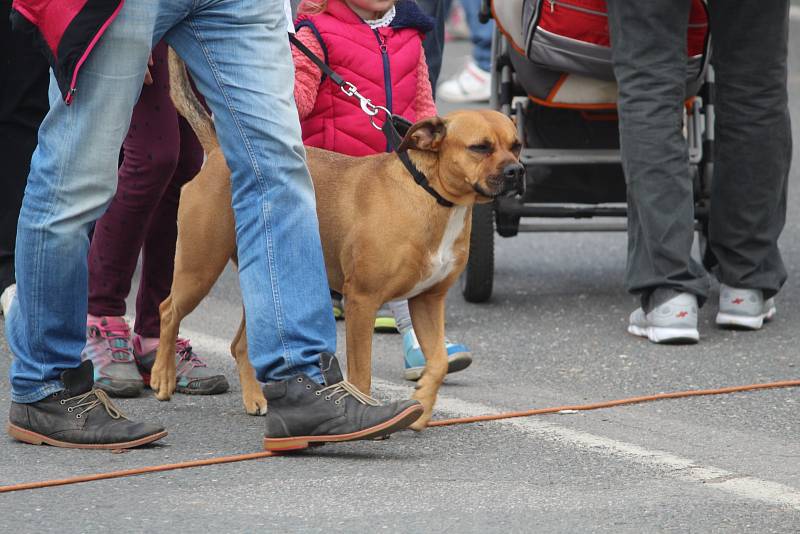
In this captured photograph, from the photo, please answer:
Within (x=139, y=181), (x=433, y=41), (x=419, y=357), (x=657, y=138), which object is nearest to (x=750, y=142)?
(x=657, y=138)

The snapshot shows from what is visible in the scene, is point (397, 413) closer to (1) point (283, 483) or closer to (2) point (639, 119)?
(1) point (283, 483)

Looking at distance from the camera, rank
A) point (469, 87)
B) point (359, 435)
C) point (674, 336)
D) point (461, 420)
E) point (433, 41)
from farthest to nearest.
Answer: point (469, 87)
point (433, 41)
point (674, 336)
point (461, 420)
point (359, 435)

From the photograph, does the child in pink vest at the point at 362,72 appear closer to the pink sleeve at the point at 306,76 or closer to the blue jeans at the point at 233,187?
the pink sleeve at the point at 306,76

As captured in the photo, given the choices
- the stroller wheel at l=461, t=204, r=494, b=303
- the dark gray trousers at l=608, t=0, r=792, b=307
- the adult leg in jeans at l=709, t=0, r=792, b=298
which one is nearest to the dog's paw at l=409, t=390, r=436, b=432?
the dark gray trousers at l=608, t=0, r=792, b=307

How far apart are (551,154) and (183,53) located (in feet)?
8.54

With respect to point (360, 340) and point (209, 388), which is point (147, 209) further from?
point (360, 340)

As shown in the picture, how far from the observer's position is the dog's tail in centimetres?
431

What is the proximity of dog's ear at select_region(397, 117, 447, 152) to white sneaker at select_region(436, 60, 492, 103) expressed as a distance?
855 cm

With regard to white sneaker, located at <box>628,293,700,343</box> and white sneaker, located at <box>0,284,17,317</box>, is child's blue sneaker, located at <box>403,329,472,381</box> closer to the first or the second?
white sneaker, located at <box>628,293,700,343</box>

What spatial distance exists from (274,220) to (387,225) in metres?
0.57

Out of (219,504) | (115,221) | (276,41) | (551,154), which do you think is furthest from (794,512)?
(551,154)

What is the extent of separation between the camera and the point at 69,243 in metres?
3.58

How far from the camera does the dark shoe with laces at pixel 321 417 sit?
3.65 metres

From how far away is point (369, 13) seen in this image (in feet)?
16.1
